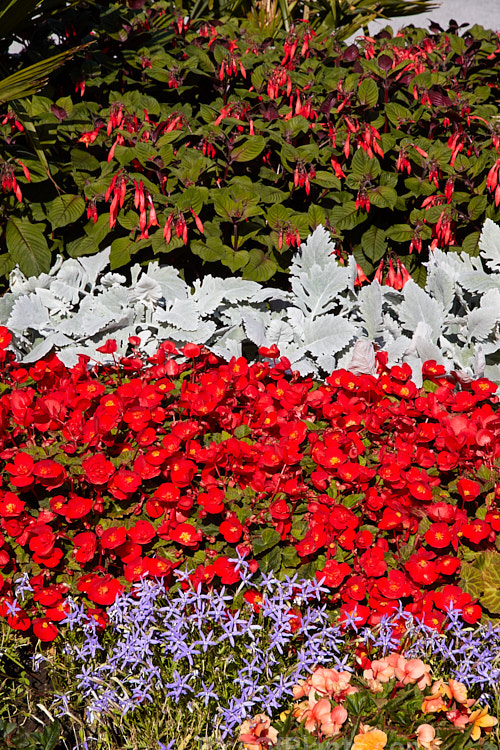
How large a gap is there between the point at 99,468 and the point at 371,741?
109 centimetres

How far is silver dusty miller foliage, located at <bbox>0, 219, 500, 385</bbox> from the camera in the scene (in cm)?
289

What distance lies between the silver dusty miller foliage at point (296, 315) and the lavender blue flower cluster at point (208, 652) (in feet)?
3.64

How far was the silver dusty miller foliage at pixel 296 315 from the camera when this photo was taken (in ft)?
9.49

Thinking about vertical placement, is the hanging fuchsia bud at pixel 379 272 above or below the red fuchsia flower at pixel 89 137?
below

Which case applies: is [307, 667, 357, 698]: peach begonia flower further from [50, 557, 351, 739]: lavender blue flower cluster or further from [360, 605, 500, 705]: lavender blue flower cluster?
[360, 605, 500, 705]: lavender blue flower cluster

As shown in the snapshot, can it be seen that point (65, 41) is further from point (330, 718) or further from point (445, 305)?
point (330, 718)

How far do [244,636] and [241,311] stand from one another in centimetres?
145

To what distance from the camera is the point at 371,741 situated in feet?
4.90

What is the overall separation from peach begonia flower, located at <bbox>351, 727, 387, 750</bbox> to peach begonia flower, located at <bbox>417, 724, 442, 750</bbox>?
109mm

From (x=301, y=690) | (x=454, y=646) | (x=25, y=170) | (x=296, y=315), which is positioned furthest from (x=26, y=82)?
(x=454, y=646)

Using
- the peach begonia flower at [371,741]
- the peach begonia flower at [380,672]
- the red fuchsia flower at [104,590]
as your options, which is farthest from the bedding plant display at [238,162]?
the peach begonia flower at [371,741]

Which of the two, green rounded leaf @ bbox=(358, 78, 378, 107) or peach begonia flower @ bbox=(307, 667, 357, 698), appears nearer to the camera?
peach begonia flower @ bbox=(307, 667, 357, 698)

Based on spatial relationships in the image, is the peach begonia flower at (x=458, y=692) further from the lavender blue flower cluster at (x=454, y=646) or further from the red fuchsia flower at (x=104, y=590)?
the red fuchsia flower at (x=104, y=590)

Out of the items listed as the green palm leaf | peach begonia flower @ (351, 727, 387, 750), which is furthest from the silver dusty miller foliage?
peach begonia flower @ (351, 727, 387, 750)
